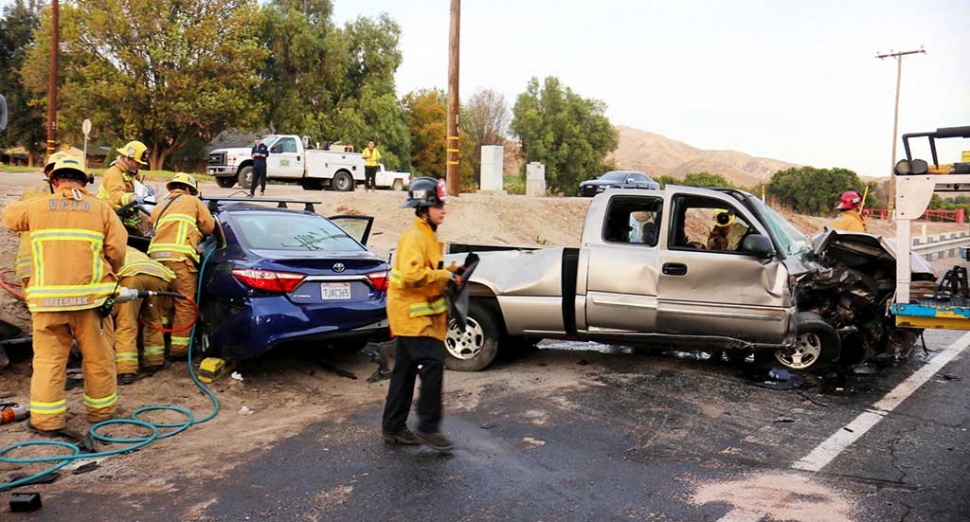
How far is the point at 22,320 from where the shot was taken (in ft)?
24.5

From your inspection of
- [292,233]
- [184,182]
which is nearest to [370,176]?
[184,182]

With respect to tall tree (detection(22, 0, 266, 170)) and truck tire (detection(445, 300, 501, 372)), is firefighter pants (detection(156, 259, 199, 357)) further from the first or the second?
tall tree (detection(22, 0, 266, 170))

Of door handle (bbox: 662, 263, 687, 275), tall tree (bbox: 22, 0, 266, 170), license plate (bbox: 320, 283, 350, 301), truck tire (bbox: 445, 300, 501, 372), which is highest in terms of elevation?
tall tree (bbox: 22, 0, 266, 170)

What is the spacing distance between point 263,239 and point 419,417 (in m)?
2.79

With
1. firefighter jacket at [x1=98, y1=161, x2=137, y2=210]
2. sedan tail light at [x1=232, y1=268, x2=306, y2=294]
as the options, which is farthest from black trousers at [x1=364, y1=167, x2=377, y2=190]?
sedan tail light at [x1=232, y1=268, x2=306, y2=294]

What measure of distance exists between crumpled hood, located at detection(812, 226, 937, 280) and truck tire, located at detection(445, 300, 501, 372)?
322cm

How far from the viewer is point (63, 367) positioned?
17.6 feet

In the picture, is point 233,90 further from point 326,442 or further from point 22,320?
point 326,442

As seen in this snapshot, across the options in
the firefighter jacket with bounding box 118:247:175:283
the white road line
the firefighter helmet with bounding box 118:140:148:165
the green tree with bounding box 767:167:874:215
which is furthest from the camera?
Answer: the green tree with bounding box 767:167:874:215

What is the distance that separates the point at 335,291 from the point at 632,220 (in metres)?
2.96

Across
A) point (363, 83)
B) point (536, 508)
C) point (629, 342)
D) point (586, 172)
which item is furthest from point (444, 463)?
point (586, 172)

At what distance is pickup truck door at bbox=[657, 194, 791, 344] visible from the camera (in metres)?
6.73

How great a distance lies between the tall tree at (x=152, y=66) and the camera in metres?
35.9

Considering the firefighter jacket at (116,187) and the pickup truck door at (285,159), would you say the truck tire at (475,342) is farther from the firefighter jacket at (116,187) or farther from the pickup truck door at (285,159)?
the pickup truck door at (285,159)
